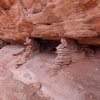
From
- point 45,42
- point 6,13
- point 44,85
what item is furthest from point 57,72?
point 6,13

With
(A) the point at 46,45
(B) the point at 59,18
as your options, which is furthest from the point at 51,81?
(A) the point at 46,45

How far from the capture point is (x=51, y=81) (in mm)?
6004

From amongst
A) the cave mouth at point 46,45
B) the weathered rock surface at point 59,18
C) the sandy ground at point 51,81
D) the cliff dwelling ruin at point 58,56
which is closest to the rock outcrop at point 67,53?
the cliff dwelling ruin at point 58,56

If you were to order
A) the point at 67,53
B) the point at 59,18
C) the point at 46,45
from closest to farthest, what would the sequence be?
the point at 59,18, the point at 67,53, the point at 46,45

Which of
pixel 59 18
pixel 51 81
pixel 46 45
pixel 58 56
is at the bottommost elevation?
pixel 51 81

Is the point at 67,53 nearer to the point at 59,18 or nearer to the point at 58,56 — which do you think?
the point at 58,56

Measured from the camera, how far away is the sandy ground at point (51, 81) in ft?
17.0

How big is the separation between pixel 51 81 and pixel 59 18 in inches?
72.3

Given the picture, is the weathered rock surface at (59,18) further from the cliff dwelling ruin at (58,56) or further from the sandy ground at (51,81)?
the sandy ground at (51,81)

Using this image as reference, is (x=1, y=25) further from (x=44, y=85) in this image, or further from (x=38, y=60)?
(x=44, y=85)

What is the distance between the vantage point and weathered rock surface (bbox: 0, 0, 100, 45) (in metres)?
5.01

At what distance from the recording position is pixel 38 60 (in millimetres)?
7789

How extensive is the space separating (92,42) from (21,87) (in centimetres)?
256

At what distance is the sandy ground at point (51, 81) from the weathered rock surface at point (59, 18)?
0.92 metres
